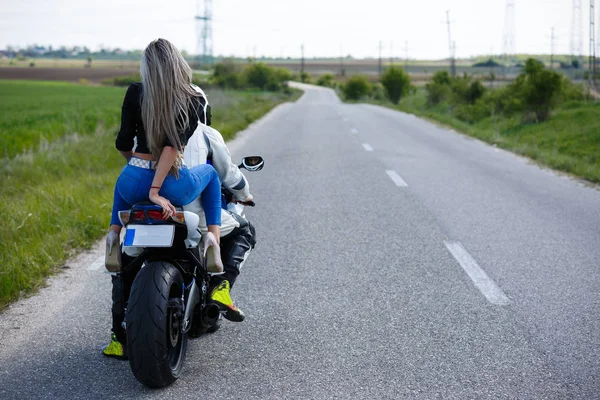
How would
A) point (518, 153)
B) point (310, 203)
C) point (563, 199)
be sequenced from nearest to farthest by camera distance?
point (310, 203) < point (563, 199) < point (518, 153)

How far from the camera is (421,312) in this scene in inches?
190

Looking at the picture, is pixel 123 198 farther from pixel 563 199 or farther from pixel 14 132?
pixel 14 132

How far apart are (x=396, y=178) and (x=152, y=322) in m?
8.40

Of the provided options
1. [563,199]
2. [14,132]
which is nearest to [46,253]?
[563,199]

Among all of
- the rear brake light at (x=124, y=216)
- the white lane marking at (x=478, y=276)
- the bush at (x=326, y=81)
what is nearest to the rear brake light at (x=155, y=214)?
the rear brake light at (x=124, y=216)

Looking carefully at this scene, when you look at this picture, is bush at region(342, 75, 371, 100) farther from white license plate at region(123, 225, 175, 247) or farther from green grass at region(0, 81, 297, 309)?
white license plate at region(123, 225, 175, 247)

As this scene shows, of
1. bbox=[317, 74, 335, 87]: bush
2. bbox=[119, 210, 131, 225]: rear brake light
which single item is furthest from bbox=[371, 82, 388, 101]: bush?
bbox=[119, 210, 131, 225]: rear brake light

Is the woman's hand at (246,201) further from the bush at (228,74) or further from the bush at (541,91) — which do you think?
the bush at (228,74)

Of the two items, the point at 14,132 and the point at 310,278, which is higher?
the point at 14,132

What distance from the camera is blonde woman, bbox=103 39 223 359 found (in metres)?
3.53

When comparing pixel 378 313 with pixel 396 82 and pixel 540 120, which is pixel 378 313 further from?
pixel 396 82

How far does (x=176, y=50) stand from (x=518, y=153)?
14.4m

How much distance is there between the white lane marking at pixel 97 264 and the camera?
6137 millimetres

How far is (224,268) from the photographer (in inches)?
161
